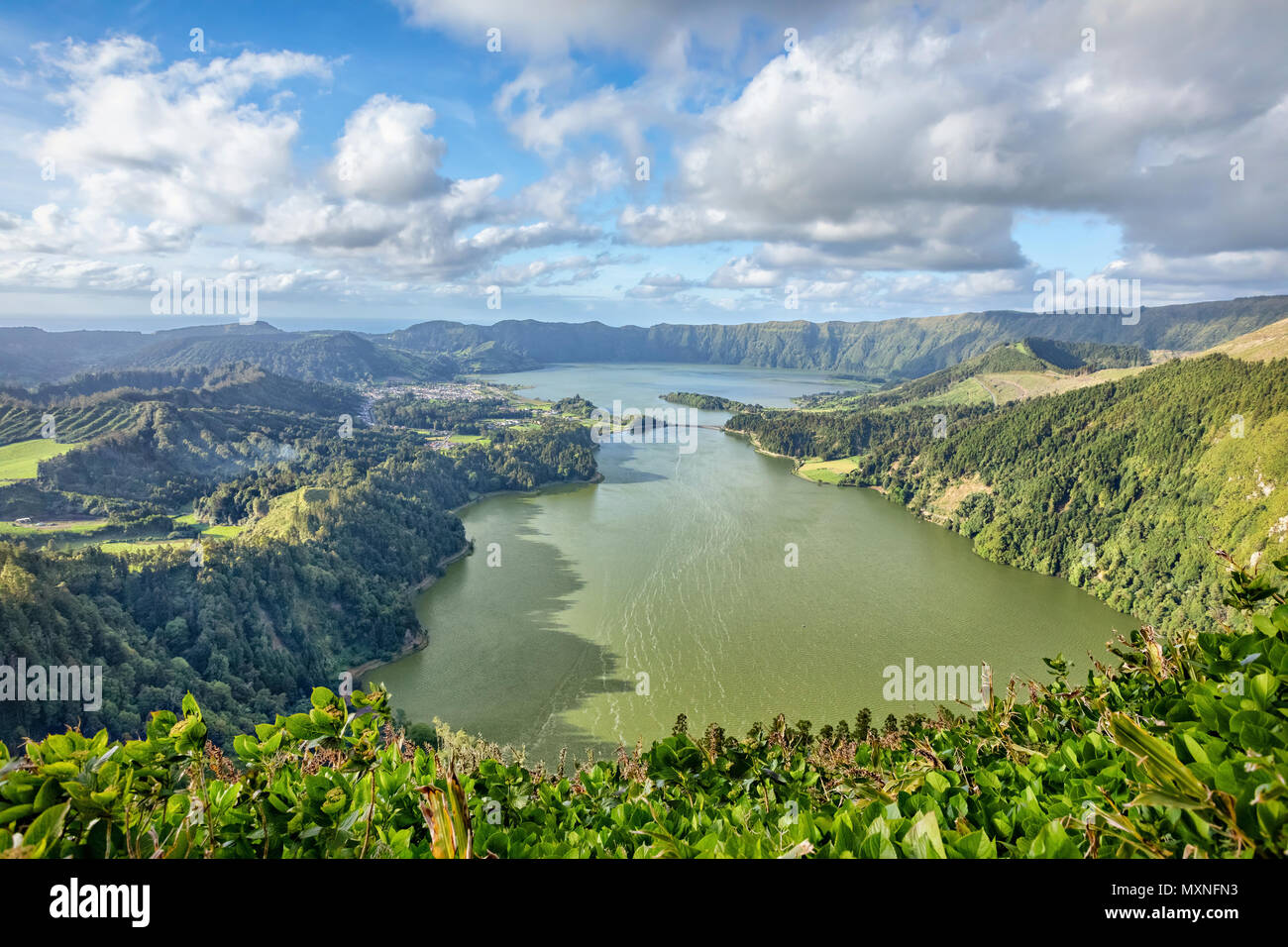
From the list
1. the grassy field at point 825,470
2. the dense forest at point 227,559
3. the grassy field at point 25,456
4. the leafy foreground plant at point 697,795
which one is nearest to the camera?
the leafy foreground plant at point 697,795

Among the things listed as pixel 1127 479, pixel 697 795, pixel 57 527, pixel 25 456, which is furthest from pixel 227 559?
pixel 1127 479

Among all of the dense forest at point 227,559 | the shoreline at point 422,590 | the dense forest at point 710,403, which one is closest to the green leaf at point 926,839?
the dense forest at point 227,559

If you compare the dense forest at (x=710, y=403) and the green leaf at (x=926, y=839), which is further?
the dense forest at (x=710, y=403)

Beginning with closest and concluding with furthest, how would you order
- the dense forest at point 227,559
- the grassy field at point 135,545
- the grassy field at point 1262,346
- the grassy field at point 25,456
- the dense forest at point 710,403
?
the dense forest at point 227,559, the grassy field at point 135,545, the grassy field at point 25,456, the grassy field at point 1262,346, the dense forest at point 710,403

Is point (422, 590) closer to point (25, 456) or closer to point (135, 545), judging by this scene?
point (135, 545)

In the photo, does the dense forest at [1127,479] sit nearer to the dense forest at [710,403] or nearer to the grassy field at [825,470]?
the grassy field at [825,470]
